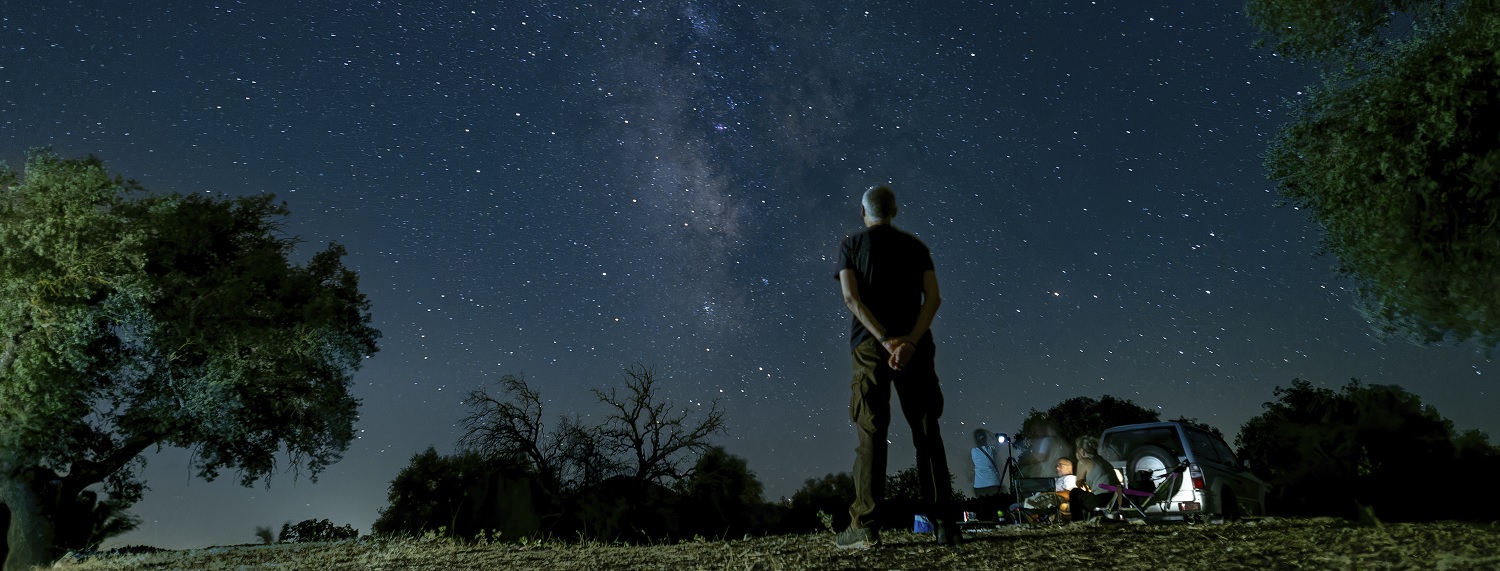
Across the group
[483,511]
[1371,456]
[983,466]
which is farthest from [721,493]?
[1371,456]

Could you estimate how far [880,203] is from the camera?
500 cm

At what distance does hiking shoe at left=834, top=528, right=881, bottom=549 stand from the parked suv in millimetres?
4882

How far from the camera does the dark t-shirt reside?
15.5 ft

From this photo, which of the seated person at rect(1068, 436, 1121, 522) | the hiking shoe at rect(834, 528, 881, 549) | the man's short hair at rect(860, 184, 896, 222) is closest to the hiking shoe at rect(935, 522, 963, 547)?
the hiking shoe at rect(834, 528, 881, 549)

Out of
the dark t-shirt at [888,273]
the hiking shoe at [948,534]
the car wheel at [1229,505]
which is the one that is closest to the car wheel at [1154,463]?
the car wheel at [1229,505]

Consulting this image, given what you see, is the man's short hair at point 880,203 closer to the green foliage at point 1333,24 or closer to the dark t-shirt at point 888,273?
the dark t-shirt at point 888,273

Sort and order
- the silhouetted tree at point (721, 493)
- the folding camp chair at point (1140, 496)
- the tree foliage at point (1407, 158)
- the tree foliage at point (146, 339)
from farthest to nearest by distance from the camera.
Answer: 1. the silhouetted tree at point (721, 493)
2. the tree foliage at point (146, 339)
3. the tree foliage at point (1407, 158)
4. the folding camp chair at point (1140, 496)

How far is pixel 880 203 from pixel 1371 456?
118 feet

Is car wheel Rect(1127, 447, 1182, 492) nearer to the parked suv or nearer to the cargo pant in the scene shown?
the parked suv

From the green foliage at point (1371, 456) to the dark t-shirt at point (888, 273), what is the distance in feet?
59.1

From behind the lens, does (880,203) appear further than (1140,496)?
No

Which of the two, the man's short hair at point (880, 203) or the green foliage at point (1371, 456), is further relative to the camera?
the green foliage at point (1371, 456)

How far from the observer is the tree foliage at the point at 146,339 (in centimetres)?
1712

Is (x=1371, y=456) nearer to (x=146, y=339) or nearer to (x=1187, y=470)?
(x=1187, y=470)
